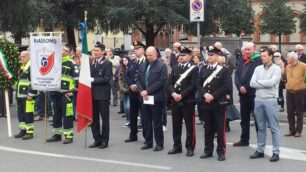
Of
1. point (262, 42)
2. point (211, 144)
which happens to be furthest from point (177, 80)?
point (262, 42)

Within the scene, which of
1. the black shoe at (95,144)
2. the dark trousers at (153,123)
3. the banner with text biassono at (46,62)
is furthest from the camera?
the banner with text biassono at (46,62)

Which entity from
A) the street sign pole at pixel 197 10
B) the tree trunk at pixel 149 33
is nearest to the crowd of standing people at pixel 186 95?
the street sign pole at pixel 197 10

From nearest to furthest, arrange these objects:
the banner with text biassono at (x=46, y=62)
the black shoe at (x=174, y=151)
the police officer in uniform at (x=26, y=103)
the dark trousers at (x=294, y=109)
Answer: the black shoe at (x=174, y=151)
the banner with text biassono at (x=46, y=62)
the police officer in uniform at (x=26, y=103)
the dark trousers at (x=294, y=109)

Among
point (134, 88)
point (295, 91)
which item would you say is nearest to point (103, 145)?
point (134, 88)

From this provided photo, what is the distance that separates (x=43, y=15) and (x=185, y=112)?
80.2 ft

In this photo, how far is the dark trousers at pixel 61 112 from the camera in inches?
436

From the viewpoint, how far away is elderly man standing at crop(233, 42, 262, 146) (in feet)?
34.3

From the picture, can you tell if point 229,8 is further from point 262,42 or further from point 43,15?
point 262,42

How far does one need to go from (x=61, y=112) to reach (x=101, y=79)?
4.64 feet

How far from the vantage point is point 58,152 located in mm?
10133

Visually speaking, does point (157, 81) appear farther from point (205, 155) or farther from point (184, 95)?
point (205, 155)

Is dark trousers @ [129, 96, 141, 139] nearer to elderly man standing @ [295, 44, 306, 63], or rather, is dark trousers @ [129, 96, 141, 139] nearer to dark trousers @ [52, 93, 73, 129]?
dark trousers @ [52, 93, 73, 129]

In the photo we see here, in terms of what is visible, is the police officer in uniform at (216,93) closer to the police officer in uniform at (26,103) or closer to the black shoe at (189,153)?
the black shoe at (189,153)

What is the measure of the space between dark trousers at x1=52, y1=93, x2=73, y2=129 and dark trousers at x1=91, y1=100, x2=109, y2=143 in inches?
25.9
